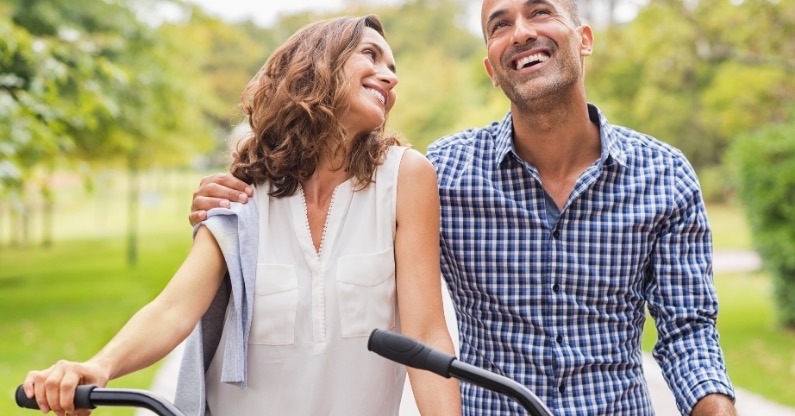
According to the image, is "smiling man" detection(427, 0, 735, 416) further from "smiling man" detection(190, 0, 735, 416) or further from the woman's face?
the woman's face

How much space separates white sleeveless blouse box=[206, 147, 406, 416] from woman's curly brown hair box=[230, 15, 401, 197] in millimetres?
133

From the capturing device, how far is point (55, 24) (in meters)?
11.7

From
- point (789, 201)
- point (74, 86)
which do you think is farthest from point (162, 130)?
→ point (789, 201)

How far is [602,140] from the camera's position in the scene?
290cm

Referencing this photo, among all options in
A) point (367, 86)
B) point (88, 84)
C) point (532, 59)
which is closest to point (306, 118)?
point (367, 86)

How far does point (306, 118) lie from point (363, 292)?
46 centimetres

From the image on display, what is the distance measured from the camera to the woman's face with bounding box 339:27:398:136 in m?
2.40

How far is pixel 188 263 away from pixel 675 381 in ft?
4.45

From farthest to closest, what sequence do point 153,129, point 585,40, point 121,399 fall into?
point 153,129, point 585,40, point 121,399

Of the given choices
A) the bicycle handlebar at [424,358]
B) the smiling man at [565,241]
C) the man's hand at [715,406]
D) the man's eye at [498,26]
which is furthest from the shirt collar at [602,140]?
the bicycle handlebar at [424,358]

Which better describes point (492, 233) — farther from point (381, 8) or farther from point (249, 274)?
point (381, 8)

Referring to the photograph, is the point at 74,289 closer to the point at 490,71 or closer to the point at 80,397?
the point at 490,71

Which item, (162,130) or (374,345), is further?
(162,130)

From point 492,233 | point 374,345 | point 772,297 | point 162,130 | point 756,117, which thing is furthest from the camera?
point 162,130
